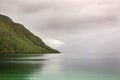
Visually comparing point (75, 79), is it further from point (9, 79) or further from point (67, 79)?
point (9, 79)

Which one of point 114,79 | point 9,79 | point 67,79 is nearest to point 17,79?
point 9,79

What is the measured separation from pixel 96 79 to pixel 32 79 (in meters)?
15.4

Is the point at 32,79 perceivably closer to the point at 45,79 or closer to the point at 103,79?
the point at 45,79

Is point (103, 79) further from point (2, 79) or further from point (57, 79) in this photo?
point (2, 79)

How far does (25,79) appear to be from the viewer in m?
67.9

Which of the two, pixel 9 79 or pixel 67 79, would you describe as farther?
pixel 67 79

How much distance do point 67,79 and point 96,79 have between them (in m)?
7.02

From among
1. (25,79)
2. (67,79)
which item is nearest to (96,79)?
(67,79)

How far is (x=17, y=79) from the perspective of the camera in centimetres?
6800

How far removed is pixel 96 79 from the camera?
70.9 metres

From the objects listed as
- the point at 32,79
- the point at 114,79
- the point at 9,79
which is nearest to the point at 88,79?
the point at 114,79

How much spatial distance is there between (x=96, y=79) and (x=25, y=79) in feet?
55.9

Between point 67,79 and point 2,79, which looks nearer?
point 2,79

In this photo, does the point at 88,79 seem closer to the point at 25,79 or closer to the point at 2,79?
the point at 25,79
